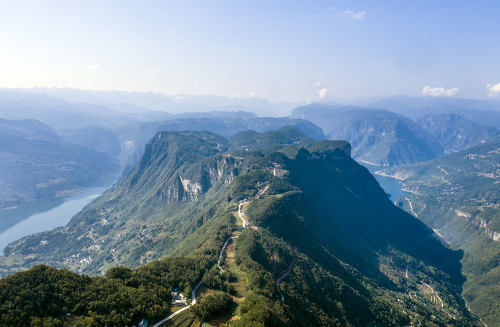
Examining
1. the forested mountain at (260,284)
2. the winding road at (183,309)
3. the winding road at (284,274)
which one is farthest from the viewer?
the winding road at (284,274)

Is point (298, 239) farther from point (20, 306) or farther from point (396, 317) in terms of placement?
point (20, 306)

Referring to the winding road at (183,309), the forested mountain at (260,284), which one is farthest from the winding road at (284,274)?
the winding road at (183,309)

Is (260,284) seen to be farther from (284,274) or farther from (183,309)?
(183,309)

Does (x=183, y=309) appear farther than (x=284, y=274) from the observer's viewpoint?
No

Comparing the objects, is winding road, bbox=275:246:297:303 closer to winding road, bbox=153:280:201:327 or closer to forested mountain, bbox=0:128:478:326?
forested mountain, bbox=0:128:478:326

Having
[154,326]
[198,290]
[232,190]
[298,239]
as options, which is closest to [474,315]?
[298,239]

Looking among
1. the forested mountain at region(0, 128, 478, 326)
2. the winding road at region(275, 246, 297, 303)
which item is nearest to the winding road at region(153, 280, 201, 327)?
the forested mountain at region(0, 128, 478, 326)

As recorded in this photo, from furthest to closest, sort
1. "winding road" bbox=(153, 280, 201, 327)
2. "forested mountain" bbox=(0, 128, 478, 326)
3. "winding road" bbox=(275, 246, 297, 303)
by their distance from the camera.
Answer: "winding road" bbox=(275, 246, 297, 303)
"winding road" bbox=(153, 280, 201, 327)
"forested mountain" bbox=(0, 128, 478, 326)

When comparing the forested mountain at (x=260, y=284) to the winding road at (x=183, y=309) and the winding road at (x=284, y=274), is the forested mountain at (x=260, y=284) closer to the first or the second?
the winding road at (x=284, y=274)

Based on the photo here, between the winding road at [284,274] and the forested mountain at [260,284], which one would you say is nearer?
the forested mountain at [260,284]

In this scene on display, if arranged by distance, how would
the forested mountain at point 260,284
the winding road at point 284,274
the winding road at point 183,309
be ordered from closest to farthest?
the forested mountain at point 260,284, the winding road at point 183,309, the winding road at point 284,274

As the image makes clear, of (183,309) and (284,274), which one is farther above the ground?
(183,309)

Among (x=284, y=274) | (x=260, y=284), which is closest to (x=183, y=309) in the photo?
(x=260, y=284)
